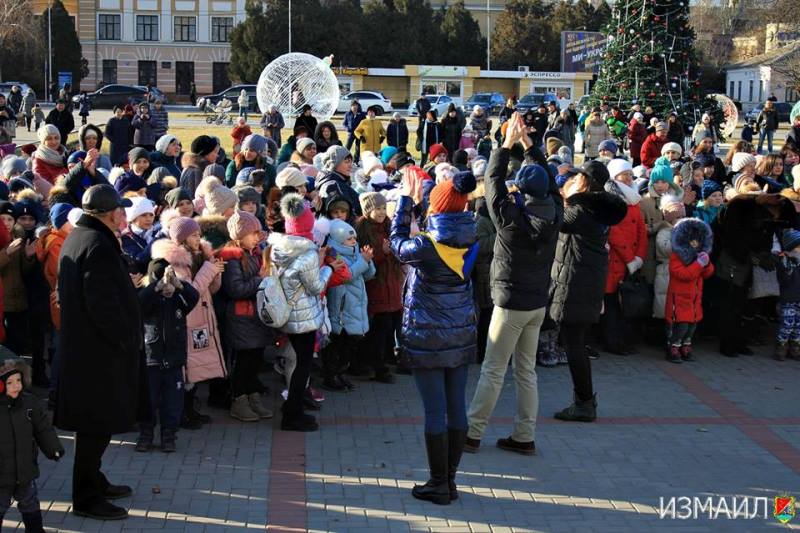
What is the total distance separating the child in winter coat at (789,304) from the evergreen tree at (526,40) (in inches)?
2527

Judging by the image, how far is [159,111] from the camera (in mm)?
21750

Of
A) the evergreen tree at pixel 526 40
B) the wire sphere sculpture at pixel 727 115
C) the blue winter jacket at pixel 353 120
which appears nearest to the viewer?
the blue winter jacket at pixel 353 120

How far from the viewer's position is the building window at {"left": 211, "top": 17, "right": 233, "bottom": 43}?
247 feet

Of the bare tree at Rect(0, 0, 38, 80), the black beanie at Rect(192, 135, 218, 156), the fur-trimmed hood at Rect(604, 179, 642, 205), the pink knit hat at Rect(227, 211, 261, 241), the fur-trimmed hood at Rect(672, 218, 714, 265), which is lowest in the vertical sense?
the fur-trimmed hood at Rect(672, 218, 714, 265)

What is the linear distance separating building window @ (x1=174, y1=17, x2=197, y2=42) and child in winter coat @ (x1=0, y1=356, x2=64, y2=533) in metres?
72.6

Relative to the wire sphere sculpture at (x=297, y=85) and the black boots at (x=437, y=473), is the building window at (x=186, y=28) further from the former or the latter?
the black boots at (x=437, y=473)

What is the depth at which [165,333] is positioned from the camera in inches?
273

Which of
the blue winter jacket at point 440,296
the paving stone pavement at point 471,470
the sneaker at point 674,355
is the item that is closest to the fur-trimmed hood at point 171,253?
the paving stone pavement at point 471,470

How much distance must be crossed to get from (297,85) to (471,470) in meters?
22.0

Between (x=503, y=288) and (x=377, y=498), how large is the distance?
1574 millimetres

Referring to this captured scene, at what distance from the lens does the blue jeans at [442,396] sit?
246 inches

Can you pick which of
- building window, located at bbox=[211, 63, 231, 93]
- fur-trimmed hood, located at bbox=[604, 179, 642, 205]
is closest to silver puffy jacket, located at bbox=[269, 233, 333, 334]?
fur-trimmed hood, located at bbox=[604, 179, 642, 205]

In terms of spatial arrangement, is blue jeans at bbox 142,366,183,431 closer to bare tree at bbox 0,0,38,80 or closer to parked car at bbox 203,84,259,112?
parked car at bbox 203,84,259,112

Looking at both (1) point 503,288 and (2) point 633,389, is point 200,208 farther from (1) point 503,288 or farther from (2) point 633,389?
(2) point 633,389
